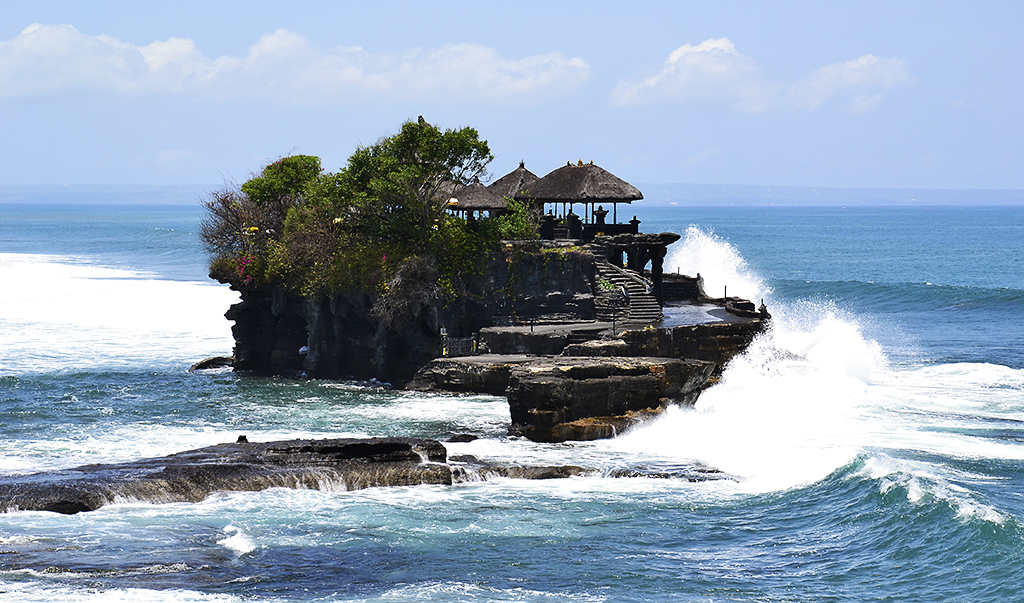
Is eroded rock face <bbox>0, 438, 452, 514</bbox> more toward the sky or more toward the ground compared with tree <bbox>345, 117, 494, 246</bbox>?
more toward the ground

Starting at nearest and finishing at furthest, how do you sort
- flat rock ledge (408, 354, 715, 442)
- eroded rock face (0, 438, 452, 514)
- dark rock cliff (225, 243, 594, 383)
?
eroded rock face (0, 438, 452, 514) → flat rock ledge (408, 354, 715, 442) → dark rock cliff (225, 243, 594, 383)

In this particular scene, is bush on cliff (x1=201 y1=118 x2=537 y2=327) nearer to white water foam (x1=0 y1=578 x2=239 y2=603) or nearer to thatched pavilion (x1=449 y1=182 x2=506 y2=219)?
thatched pavilion (x1=449 y1=182 x2=506 y2=219)

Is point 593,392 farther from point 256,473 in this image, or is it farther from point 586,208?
point 586,208

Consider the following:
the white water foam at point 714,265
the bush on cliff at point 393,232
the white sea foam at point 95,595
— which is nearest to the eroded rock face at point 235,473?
the white sea foam at point 95,595

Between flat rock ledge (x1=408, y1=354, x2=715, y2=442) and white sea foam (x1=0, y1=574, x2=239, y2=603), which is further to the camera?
flat rock ledge (x1=408, y1=354, x2=715, y2=442)

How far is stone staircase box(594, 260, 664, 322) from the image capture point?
137ft

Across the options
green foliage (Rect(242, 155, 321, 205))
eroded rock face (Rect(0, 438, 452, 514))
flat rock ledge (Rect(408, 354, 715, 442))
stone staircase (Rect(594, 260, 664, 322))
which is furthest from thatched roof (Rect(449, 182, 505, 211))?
eroded rock face (Rect(0, 438, 452, 514))

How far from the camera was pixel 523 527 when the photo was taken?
2384 cm

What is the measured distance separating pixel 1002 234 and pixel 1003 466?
17508cm

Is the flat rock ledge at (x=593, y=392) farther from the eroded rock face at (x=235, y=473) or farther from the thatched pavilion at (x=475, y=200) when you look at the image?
the thatched pavilion at (x=475, y=200)

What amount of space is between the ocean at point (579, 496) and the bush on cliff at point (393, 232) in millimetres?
3983

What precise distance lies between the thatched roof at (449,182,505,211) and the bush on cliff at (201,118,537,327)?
57 centimetres

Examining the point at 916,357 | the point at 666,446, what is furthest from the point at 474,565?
Result: the point at 916,357

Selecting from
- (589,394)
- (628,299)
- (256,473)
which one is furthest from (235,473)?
(628,299)
